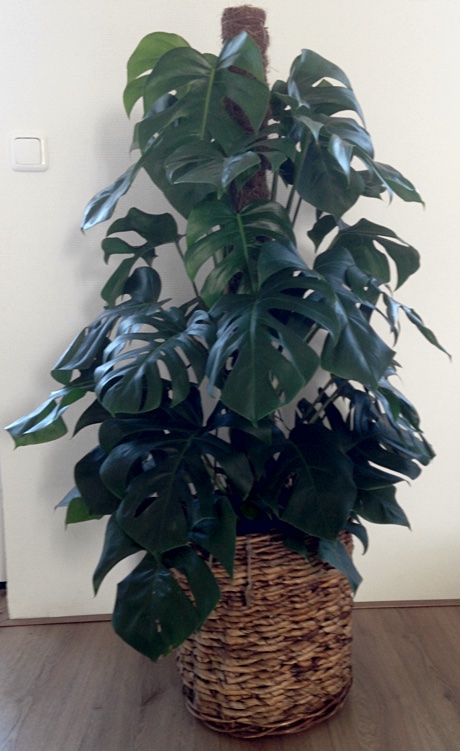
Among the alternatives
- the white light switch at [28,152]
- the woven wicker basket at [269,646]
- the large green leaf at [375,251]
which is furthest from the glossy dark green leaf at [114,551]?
the white light switch at [28,152]

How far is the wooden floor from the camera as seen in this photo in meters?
1.25

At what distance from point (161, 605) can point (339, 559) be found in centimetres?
32

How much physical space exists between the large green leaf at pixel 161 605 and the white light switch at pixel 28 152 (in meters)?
1.00

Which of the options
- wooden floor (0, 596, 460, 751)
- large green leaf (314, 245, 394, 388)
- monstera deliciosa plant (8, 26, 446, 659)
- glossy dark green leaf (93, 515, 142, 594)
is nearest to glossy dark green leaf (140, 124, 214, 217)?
monstera deliciosa plant (8, 26, 446, 659)

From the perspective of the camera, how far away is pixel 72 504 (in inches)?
50.3

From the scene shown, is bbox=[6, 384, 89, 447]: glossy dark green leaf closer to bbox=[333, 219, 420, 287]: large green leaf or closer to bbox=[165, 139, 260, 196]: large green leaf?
bbox=[165, 139, 260, 196]: large green leaf

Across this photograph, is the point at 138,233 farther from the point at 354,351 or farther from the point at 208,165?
the point at 354,351

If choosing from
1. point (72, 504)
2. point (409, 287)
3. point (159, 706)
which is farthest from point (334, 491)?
point (409, 287)

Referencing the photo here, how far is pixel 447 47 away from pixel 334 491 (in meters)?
1.11

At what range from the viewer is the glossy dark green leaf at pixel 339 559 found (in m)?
1.12

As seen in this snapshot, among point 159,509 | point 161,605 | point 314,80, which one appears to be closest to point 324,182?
point 314,80

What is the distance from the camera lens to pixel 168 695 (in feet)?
4.57

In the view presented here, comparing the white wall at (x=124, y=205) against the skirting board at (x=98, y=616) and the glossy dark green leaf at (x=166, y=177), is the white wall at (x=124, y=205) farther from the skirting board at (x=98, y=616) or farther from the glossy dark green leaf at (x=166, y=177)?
the glossy dark green leaf at (x=166, y=177)

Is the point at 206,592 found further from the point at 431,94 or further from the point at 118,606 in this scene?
the point at 431,94
